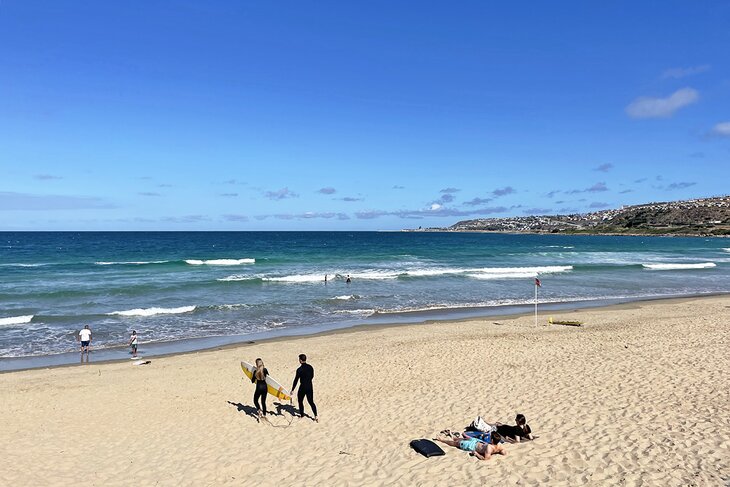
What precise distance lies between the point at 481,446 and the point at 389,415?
2721mm

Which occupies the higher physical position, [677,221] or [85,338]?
[677,221]

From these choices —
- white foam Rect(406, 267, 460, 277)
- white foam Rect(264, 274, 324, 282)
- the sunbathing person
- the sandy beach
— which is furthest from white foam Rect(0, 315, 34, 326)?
white foam Rect(406, 267, 460, 277)

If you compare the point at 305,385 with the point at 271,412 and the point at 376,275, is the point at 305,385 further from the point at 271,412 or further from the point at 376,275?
the point at 376,275

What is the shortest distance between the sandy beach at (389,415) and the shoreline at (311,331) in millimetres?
1291

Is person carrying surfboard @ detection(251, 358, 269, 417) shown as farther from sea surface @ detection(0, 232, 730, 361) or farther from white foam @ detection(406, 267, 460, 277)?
white foam @ detection(406, 267, 460, 277)

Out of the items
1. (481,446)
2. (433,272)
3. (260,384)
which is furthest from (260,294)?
(481,446)

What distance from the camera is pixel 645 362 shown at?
44.1 ft

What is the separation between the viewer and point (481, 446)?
→ 7891 millimetres

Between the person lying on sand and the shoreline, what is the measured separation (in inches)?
468

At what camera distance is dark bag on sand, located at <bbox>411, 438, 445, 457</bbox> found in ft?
26.3

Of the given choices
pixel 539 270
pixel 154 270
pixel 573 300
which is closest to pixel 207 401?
pixel 573 300

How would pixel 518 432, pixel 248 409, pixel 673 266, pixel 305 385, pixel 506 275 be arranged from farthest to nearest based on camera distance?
pixel 673 266 < pixel 506 275 < pixel 248 409 < pixel 305 385 < pixel 518 432

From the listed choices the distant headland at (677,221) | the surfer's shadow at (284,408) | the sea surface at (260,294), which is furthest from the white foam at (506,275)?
the distant headland at (677,221)

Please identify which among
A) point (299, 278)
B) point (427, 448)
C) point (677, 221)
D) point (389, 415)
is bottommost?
point (389, 415)
